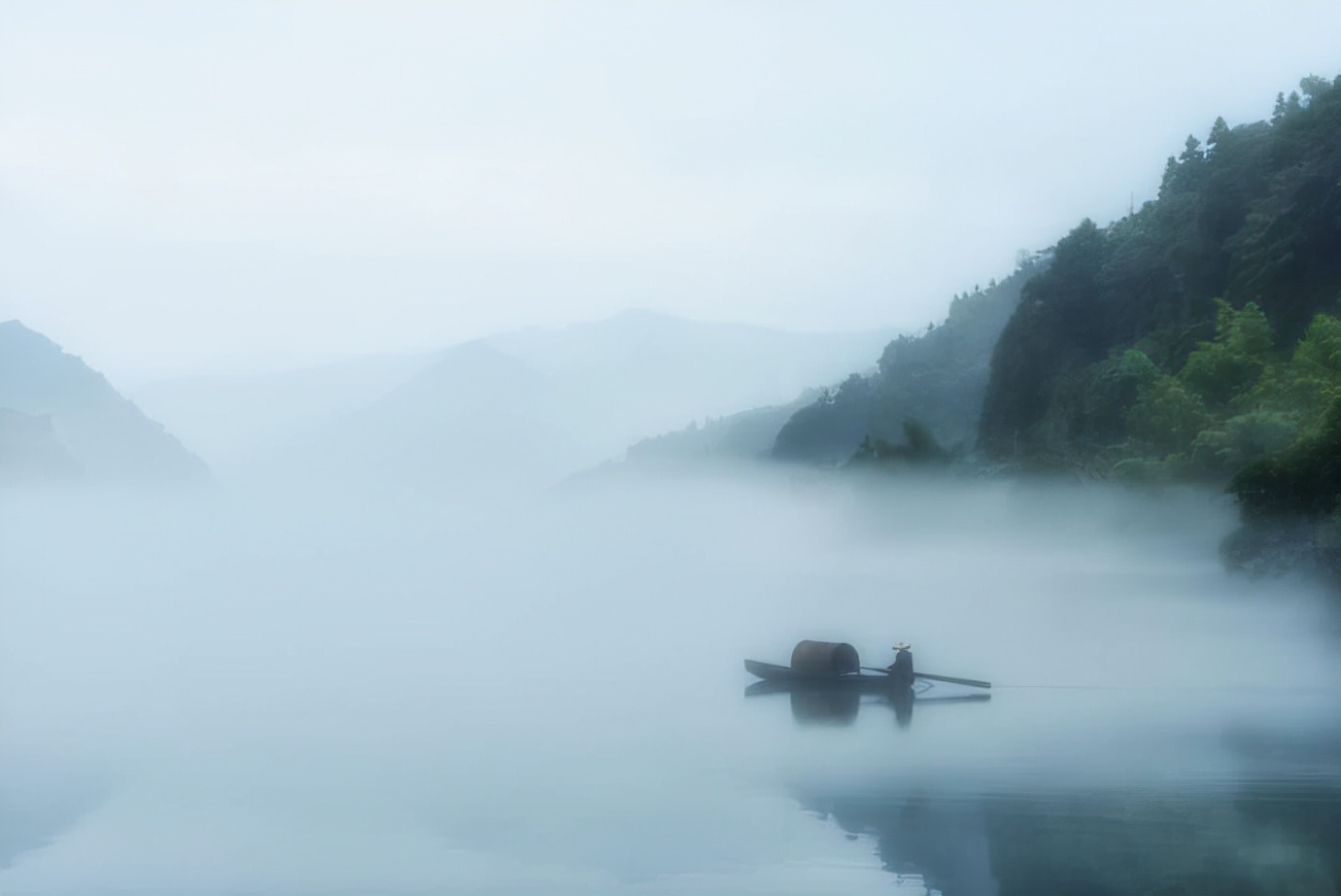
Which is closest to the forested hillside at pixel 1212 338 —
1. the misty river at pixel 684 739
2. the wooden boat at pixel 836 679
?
the misty river at pixel 684 739

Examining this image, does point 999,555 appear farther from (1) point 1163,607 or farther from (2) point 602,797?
(2) point 602,797

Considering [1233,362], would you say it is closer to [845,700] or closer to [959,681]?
[959,681]

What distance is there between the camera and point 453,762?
614 inches

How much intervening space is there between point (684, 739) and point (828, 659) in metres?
2.91

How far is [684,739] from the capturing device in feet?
55.6

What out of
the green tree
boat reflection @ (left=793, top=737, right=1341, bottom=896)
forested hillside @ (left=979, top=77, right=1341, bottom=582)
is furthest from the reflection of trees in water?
the green tree

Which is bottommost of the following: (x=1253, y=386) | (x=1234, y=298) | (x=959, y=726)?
(x=959, y=726)

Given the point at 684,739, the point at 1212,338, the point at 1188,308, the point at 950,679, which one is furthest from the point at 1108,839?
the point at 1188,308

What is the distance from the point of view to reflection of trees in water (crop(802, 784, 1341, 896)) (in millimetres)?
10031

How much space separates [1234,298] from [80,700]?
3634cm

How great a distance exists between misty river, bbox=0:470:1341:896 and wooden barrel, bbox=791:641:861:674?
500mm

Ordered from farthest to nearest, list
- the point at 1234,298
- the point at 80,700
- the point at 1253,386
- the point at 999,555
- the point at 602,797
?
the point at 999,555 < the point at 1234,298 < the point at 1253,386 < the point at 80,700 < the point at 602,797

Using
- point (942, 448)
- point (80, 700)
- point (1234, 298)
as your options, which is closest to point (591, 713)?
point (80, 700)

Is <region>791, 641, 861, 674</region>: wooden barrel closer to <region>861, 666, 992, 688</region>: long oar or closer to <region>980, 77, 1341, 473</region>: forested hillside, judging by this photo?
<region>861, 666, 992, 688</region>: long oar
